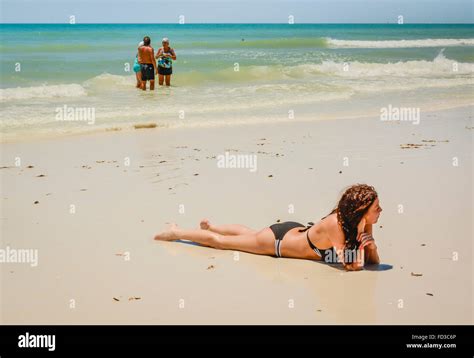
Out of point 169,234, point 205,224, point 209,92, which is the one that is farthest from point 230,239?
point 209,92

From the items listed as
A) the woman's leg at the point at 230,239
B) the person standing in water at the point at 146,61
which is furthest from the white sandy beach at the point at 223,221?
the person standing in water at the point at 146,61

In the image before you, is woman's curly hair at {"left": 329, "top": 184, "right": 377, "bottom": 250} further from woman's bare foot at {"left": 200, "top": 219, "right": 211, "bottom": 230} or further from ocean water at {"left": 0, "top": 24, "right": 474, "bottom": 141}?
ocean water at {"left": 0, "top": 24, "right": 474, "bottom": 141}

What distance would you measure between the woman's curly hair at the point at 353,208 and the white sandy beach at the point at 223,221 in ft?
1.13

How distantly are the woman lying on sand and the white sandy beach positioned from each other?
0.34 feet

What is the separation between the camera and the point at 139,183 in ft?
24.2

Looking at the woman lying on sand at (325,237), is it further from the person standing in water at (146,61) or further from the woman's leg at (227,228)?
the person standing in water at (146,61)

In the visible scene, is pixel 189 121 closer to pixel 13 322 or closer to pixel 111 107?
pixel 111 107

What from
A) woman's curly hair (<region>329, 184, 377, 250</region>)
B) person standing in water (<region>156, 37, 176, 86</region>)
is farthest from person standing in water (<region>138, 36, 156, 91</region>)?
woman's curly hair (<region>329, 184, 377, 250</region>)

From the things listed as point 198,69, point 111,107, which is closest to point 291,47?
point 198,69

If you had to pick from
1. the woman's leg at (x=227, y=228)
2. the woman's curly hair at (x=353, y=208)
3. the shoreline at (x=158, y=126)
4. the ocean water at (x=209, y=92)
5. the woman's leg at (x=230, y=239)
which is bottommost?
the woman's leg at (x=230, y=239)

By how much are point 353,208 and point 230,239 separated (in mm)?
1203

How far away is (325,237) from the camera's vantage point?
491cm

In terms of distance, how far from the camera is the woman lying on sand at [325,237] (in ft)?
15.5

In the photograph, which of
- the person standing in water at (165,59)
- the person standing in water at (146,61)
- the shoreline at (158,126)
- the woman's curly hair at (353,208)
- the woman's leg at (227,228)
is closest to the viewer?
the woman's curly hair at (353,208)
